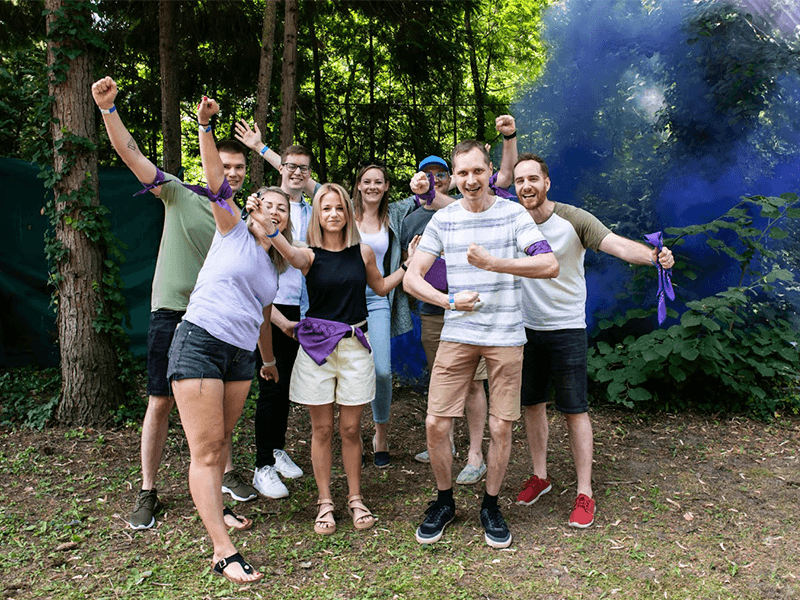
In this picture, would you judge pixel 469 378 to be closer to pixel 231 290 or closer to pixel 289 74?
pixel 231 290

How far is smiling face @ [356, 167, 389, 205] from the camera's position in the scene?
3.88 metres

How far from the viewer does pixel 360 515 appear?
10.8 feet

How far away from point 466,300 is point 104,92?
188cm

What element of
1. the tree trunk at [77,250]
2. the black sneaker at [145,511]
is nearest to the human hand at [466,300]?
the black sneaker at [145,511]

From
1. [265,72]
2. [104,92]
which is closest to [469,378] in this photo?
[104,92]

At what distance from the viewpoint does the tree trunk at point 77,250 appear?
4.54 m

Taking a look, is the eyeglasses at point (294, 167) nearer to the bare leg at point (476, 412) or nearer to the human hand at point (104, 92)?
the human hand at point (104, 92)

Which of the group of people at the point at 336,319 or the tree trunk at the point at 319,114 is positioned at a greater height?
the tree trunk at the point at 319,114

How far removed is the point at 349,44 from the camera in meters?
11.2

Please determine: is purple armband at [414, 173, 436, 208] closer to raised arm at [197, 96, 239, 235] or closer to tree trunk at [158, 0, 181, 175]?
raised arm at [197, 96, 239, 235]

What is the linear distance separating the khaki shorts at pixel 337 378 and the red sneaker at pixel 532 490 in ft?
3.77

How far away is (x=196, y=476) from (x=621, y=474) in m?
2.77

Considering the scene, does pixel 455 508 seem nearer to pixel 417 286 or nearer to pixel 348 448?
pixel 348 448

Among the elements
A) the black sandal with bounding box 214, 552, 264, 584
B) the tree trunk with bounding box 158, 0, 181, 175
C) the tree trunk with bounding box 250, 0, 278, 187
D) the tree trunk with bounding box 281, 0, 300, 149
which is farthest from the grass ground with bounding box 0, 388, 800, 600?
the tree trunk with bounding box 158, 0, 181, 175
